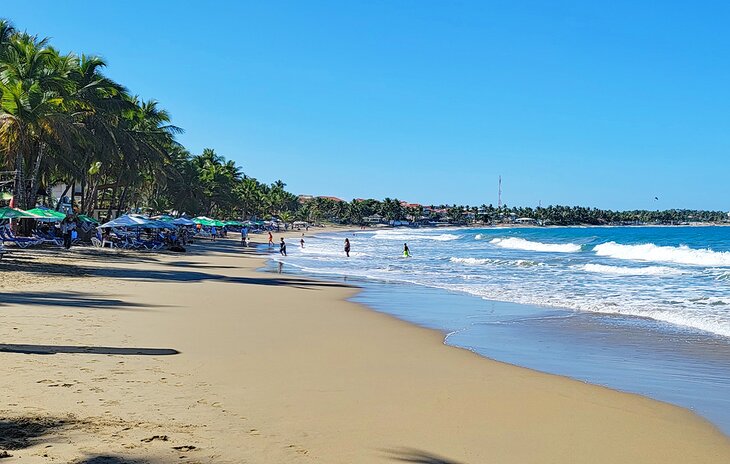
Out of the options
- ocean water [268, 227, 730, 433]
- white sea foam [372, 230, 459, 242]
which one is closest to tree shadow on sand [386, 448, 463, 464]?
ocean water [268, 227, 730, 433]

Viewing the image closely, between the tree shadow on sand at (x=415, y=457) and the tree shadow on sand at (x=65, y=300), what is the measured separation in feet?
29.4

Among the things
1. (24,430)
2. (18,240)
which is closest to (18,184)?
(18,240)

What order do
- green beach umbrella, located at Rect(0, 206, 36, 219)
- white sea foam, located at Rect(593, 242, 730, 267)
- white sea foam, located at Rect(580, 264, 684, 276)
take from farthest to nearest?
white sea foam, located at Rect(593, 242, 730, 267), white sea foam, located at Rect(580, 264, 684, 276), green beach umbrella, located at Rect(0, 206, 36, 219)

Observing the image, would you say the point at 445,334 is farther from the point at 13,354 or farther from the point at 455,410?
the point at 13,354

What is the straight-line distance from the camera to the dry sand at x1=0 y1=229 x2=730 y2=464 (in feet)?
15.8

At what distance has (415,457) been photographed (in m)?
4.76

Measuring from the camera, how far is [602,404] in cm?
666

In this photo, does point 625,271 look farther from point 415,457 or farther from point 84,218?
point 415,457

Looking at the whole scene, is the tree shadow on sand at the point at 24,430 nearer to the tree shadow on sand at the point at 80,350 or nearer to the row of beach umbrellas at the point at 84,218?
the tree shadow on sand at the point at 80,350

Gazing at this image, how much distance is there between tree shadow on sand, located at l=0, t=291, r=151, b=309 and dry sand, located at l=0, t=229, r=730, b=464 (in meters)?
0.31

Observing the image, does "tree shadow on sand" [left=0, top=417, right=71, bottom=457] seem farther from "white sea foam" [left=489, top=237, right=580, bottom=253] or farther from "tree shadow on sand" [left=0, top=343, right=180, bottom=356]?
"white sea foam" [left=489, top=237, right=580, bottom=253]

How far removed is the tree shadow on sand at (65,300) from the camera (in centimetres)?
1185

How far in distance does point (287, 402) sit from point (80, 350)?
3188 millimetres

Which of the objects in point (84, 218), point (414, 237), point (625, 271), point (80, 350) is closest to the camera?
point (80, 350)
